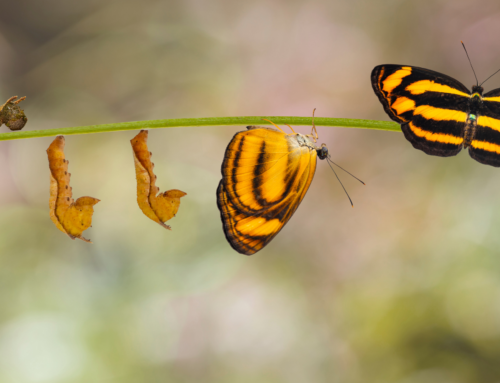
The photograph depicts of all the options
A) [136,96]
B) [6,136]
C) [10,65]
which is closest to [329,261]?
[136,96]

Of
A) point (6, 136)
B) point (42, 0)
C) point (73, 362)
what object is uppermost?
point (42, 0)

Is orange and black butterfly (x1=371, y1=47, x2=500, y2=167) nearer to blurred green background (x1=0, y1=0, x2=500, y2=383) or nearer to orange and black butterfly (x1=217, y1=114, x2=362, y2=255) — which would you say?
orange and black butterfly (x1=217, y1=114, x2=362, y2=255)

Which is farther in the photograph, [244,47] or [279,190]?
[244,47]

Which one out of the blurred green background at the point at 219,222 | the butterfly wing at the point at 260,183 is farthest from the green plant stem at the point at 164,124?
the blurred green background at the point at 219,222

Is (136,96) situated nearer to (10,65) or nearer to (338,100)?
(10,65)

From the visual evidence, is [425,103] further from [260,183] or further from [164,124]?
[164,124]

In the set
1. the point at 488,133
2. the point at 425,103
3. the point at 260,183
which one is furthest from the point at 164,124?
the point at 488,133

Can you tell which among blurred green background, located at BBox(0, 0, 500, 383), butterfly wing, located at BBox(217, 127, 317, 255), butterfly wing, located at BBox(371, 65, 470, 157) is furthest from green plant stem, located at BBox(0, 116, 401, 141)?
blurred green background, located at BBox(0, 0, 500, 383)
